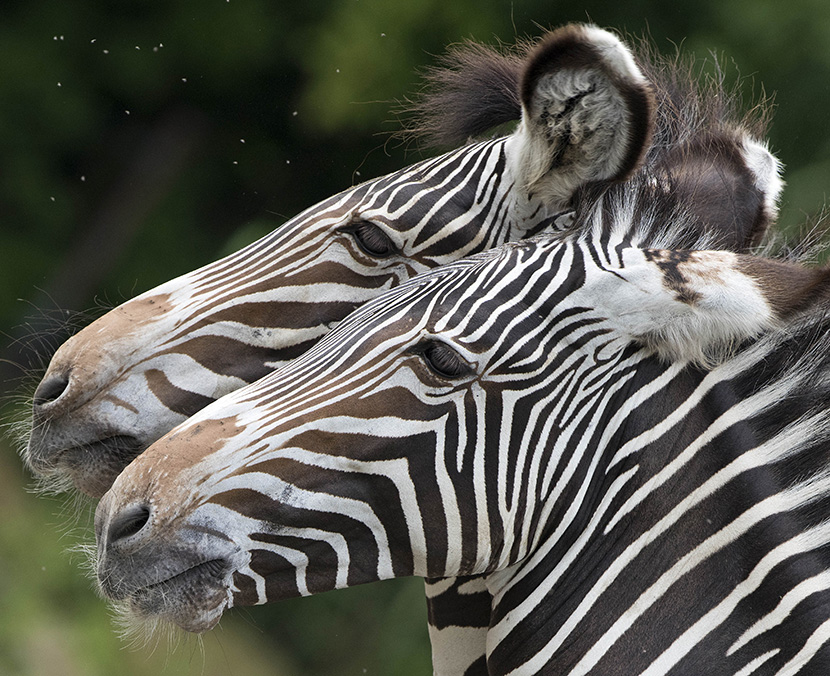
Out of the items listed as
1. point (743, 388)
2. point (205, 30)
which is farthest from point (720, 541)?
point (205, 30)

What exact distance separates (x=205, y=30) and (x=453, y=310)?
5259mm

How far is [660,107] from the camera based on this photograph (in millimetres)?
2680

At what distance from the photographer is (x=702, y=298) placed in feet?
5.68

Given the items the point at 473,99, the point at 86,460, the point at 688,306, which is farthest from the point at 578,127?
the point at 86,460

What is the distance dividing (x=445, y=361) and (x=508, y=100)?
166cm

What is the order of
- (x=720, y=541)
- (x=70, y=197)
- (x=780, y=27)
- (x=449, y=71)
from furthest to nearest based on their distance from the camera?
(x=70, y=197) → (x=780, y=27) → (x=449, y=71) → (x=720, y=541)

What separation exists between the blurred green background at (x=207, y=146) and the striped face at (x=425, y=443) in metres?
4.01

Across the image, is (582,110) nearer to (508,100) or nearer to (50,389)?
(508,100)

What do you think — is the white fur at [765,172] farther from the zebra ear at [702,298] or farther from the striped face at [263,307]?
the zebra ear at [702,298]

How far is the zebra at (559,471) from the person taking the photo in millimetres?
1745

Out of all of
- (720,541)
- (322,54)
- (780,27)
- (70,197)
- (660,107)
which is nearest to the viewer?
(720,541)

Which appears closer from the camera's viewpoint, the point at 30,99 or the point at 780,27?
the point at 780,27

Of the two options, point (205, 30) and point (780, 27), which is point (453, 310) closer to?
point (780, 27)

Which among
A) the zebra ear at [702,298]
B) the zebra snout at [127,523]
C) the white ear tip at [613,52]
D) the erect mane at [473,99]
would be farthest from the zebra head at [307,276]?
the zebra snout at [127,523]
